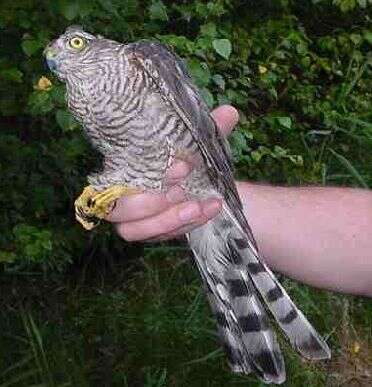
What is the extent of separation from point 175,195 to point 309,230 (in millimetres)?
418

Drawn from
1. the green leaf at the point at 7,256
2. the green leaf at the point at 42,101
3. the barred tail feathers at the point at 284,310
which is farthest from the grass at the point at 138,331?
the barred tail feathers at the point at 284,310

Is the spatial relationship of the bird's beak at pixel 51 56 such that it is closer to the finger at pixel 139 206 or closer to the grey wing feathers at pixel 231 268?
the grey wing feathers at pixel 231 268

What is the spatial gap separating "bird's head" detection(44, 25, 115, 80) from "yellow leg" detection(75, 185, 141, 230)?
364 millimetres

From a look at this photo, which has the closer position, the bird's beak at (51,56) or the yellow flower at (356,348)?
the bird's beak at (51,56)

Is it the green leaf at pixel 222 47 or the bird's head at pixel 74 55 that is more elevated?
the bird's head at pixel 74 55

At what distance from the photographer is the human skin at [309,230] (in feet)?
9.58

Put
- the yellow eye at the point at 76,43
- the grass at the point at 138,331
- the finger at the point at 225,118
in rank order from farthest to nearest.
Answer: the grass at the point at 138,331 < the finger at the point at 225,118 < the yellow eye at the point at 76,43

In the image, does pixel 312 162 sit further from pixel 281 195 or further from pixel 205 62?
pixel 281 195

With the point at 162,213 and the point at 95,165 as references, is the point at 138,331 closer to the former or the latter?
the point at 95,165

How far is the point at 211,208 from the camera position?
9.29 ft

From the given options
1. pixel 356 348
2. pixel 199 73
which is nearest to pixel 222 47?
pixel 199 73

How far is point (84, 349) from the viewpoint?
542cm

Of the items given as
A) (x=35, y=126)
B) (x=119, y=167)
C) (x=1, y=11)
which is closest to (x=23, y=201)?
(x=35, y=126)

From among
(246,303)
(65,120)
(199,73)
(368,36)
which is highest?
(199,73)
